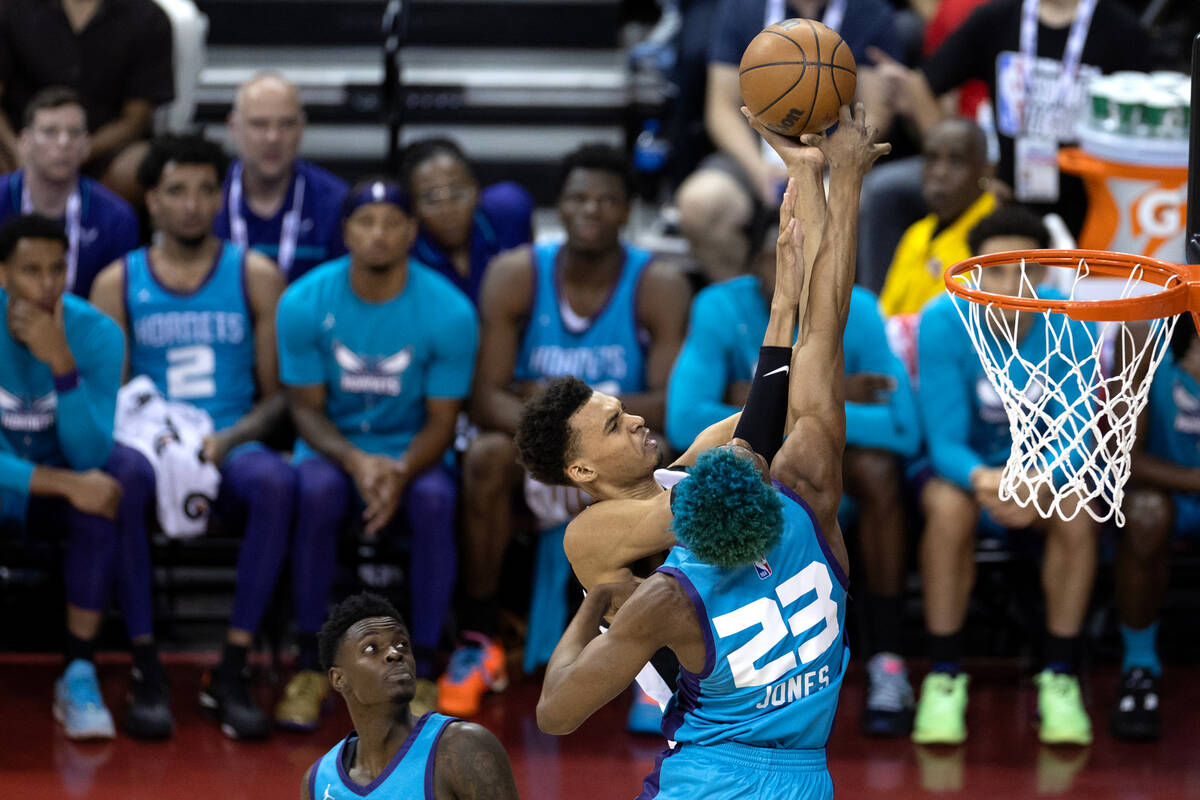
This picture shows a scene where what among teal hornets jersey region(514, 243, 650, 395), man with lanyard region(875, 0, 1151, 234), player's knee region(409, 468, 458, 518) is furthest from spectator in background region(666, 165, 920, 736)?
man with lanyard region(875, 0, 1151, 234)

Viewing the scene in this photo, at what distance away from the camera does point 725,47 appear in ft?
21.6

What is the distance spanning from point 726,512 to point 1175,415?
3.13 metres

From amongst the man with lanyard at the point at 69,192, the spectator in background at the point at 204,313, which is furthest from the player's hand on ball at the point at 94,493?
the man with lanyard at the point at 69,192

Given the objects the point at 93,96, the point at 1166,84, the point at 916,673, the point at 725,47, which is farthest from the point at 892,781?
the point at 93,96

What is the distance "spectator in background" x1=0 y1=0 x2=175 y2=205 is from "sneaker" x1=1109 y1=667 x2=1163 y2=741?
4.21 m

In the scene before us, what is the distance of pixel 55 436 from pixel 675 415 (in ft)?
6.60

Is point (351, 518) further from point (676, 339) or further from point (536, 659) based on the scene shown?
point (676, 339)

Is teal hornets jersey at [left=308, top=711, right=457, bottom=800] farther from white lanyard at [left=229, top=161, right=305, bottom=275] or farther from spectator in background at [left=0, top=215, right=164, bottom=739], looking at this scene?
white lanyard at [left=229, top=161, right=305, bottom=275]

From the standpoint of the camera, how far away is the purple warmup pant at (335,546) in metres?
5.15

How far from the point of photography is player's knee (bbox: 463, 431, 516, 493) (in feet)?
17.3

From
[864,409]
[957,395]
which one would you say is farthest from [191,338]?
[957,395]

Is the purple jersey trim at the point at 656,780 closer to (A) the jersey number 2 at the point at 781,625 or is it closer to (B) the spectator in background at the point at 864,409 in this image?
(A) the jersey number 2 at the point at 781,625

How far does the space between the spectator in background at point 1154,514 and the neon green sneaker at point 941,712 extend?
1.62ft

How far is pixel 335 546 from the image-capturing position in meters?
5.23
